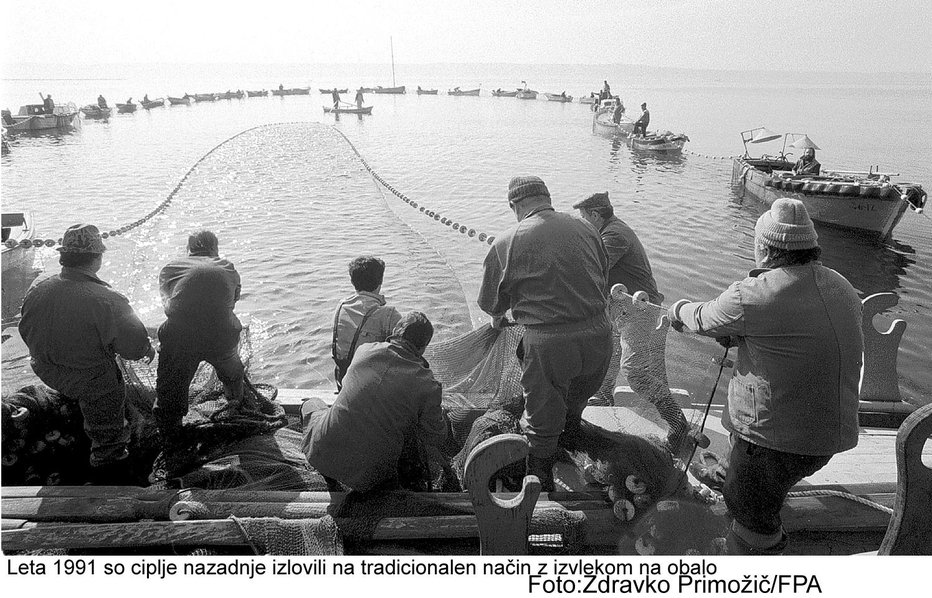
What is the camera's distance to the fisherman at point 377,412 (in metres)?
3.02

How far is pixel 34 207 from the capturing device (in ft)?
49.4

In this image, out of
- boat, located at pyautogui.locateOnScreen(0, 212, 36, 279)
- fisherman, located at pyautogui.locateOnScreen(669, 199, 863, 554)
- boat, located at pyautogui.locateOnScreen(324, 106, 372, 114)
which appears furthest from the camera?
boat, located at pyautogui.locateOnScreen(324, 106, 372, 114)

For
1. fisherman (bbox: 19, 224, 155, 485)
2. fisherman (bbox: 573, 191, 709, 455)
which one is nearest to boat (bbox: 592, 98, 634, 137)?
fisherman (bbox: 573, 191, 709, 455)

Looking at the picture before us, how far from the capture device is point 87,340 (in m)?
3.52

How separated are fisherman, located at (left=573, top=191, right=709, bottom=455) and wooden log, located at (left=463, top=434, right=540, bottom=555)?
146 centimetres

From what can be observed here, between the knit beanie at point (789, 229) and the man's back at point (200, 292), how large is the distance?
11.6ft

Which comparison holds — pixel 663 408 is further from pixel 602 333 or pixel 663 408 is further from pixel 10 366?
pixel 10 366

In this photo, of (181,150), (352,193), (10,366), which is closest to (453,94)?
(181,150)

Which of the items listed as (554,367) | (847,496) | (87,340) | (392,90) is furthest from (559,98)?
(87,340)

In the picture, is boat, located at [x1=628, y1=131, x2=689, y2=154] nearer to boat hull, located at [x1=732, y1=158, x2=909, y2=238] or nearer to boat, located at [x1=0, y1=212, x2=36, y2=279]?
boat hull, located at [x1=732, y1=158, x2=909, y2=238]

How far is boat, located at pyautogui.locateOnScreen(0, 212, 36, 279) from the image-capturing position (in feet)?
29.9

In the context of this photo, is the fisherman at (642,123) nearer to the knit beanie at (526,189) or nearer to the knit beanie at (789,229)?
the knit beanie at (526,189)

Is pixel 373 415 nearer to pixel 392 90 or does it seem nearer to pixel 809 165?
pixel 809 165

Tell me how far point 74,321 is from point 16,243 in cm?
798
